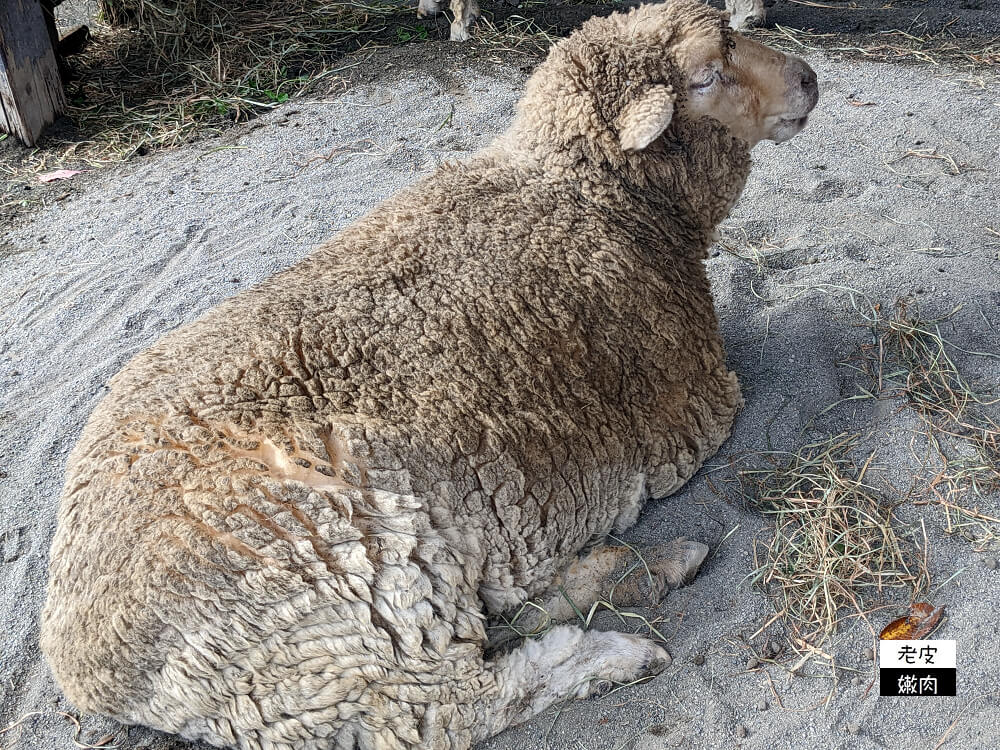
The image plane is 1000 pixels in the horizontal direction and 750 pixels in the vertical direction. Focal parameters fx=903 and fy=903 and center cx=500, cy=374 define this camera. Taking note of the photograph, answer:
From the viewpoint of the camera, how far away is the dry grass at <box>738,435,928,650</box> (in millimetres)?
3133

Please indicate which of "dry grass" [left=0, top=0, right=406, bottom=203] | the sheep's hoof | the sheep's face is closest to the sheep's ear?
the sheep's face

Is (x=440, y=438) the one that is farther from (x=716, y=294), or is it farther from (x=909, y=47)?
(x=909, y=47)

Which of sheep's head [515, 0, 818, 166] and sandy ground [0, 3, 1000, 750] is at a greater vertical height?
sheep's head [515, 0, 818, 166]

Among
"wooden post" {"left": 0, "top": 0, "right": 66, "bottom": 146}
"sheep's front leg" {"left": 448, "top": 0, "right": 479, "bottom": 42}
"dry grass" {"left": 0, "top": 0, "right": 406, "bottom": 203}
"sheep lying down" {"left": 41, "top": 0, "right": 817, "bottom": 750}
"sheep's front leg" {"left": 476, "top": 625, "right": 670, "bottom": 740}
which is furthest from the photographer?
"sheep's front leg" {"left": 448, "top": 0, "right": 479, "bottom": 42}

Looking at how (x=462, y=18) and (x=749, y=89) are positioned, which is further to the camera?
(x=462, y=18)

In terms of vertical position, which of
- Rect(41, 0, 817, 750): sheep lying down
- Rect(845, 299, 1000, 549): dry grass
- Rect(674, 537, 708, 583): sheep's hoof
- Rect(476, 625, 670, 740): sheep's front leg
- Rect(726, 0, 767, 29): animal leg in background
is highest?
Rect(726, 0, 767, 29): animal leg in background

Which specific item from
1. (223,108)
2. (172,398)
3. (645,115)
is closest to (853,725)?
(645,115)

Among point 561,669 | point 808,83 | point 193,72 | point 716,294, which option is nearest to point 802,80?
point 808,83

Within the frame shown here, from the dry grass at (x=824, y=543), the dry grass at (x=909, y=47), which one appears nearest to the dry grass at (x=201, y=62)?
the dry grass at (x=909, y=47)

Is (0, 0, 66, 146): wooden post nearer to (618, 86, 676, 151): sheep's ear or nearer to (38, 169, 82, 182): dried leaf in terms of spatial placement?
(38, 169, 82, 182): dried leaf

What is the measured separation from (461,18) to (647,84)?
4.33 metres

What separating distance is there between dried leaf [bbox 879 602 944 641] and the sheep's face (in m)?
1.86

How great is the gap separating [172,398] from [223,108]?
455cm

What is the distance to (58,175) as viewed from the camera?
622 cm
